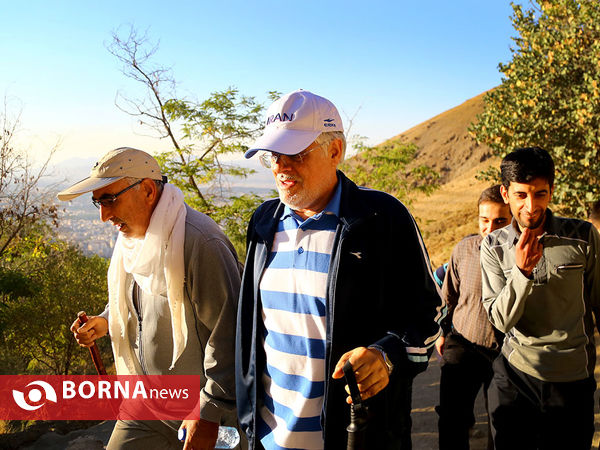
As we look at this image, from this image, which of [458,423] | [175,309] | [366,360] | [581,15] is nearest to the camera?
[366,360]

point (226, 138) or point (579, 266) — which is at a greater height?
point (226, 138)

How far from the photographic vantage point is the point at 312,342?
Result: 1.79m

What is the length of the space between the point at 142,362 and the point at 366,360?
60.0 inches

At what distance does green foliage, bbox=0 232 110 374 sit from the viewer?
11133mm

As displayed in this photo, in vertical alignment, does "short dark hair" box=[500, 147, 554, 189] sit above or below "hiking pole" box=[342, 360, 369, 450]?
above

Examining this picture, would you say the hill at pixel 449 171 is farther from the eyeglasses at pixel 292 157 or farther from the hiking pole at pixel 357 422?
the hiking pole at pixel 357 422

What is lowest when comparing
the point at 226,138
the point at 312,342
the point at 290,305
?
the point at 312,342

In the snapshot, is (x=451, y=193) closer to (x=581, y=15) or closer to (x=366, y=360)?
(x=581, y=15)

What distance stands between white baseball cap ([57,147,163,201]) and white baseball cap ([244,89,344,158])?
0.79 metres

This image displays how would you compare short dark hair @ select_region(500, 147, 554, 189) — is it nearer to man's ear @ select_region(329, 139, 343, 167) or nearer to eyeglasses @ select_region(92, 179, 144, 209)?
man's ear @ select_region(329, 139, 343, 167)

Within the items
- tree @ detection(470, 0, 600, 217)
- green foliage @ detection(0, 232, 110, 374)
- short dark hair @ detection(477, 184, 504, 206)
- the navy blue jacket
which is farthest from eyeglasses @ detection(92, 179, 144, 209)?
green foliage @ detection(0, 232, 110, 374)

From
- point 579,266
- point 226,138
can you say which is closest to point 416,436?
point 579,266

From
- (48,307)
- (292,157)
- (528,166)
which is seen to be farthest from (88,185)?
(48,307)

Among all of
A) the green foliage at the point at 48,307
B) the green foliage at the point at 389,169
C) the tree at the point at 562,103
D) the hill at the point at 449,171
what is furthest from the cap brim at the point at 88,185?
the hill at the point at 449,171
